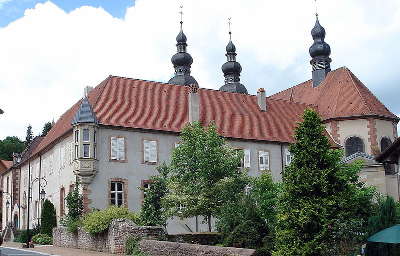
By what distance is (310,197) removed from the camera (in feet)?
54.3

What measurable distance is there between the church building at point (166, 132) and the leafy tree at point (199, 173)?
6228 millimetres

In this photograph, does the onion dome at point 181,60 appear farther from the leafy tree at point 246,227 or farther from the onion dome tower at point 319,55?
the leafy tree at point 246,227

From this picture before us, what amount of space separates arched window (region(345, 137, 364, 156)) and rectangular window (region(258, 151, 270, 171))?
25.1 ft

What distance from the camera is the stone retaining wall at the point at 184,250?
1719 centimetres

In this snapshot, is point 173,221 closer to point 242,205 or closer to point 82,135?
point 82,135

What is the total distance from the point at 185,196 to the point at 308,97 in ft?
87.1

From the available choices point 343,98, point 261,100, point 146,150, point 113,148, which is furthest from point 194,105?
point 343,98

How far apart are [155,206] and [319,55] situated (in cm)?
3370

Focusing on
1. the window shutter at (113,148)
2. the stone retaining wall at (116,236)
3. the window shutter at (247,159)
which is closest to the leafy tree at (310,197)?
the stone retaining wall at (116,236)

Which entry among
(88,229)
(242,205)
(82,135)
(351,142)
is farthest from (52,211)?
(351,142)

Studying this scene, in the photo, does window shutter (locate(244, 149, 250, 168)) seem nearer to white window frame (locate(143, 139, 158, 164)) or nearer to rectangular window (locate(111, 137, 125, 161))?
white window frame (locate(143, 139, 158, 164))

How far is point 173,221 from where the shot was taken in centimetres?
3828

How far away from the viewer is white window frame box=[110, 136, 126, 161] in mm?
37625

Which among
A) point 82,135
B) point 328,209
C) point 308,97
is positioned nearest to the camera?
point 328,209
